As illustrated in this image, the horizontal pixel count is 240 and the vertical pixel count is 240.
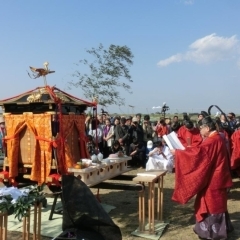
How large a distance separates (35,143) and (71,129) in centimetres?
58

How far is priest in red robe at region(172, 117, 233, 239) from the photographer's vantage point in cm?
467

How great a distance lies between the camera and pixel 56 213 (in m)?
5.71

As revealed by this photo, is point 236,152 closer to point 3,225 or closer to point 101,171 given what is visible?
point 101,171

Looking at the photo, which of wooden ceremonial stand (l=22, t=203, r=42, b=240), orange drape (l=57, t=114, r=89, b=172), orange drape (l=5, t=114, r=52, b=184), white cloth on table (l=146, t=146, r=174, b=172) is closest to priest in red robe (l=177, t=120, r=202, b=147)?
white cloth on table (l=146, t=146, r=174, b=172)

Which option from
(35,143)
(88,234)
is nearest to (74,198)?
(88,234)

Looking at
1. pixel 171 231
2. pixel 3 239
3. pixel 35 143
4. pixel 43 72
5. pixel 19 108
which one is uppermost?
pixel 43 72

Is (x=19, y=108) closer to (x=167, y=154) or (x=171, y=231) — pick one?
(x=171, y=231)

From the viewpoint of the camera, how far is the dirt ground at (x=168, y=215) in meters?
5.06

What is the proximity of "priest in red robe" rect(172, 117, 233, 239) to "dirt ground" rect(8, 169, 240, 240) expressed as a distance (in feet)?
1.16

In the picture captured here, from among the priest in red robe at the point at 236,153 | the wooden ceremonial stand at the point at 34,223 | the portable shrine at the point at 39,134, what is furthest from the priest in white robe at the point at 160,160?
the wooden ceremonial stand at the point at 34,223

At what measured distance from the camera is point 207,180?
4715mm

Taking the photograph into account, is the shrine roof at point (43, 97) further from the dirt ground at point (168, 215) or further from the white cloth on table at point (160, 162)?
the white cloth on table at point (160, 162)

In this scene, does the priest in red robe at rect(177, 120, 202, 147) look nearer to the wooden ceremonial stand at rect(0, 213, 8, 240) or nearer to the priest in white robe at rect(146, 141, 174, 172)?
Result: the priest in white robe at rect(146, 141, 174, 172)

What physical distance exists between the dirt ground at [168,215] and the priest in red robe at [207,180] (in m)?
0.35
